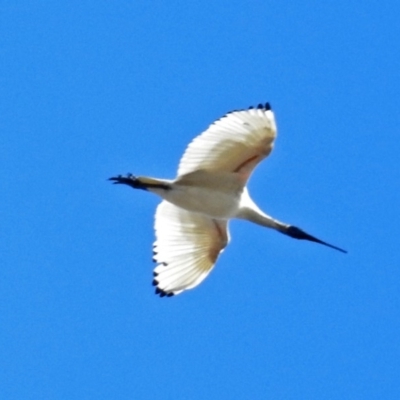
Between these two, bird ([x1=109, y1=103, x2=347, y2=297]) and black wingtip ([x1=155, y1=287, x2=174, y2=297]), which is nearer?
bird ([x1=109, y1=103, x2=347, y2=297])

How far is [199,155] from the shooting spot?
68.8ft

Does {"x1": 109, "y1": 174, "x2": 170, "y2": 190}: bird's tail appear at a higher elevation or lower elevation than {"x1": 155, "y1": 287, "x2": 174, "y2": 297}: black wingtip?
higher

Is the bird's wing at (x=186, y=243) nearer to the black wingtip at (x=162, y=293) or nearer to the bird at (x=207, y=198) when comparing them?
the bird at (x=207, y=198)

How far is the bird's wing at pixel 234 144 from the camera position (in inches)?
801

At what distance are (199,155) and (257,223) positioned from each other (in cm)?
130

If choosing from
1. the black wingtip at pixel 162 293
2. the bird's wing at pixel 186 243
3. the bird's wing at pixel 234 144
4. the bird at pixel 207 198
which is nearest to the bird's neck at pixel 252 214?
the bird at pixel 207 198

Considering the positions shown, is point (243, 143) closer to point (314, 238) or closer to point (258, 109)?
point (258, 109)

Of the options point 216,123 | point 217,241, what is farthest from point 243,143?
point 217,241

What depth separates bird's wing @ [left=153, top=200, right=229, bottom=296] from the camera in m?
22.0

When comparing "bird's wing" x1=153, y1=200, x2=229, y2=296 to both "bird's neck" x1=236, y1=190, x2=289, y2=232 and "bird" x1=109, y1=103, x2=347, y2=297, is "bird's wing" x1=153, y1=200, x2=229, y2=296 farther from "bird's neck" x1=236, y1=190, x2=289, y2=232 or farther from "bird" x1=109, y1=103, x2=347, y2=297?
"bird's neck" x1=236, y1=190, x2=289, y2=232

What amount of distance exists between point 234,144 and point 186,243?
2.02 metres

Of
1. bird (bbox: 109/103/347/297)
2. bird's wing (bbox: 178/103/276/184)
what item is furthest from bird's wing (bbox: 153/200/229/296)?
bird's wing (bbox: 178/103/276/184)

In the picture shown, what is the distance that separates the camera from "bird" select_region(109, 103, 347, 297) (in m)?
20.6

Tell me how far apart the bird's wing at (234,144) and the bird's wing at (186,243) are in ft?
4.22
